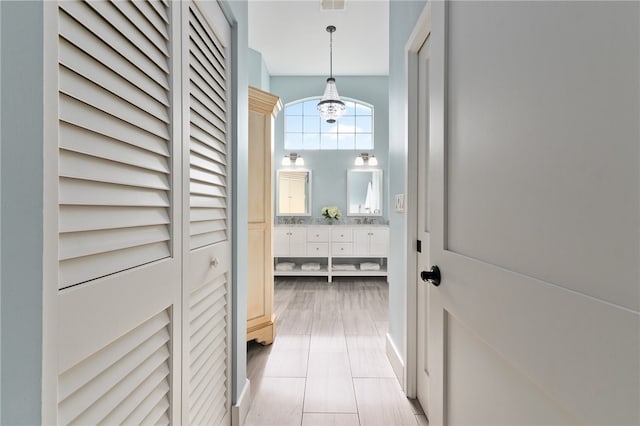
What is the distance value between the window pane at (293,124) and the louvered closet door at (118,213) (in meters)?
4.44

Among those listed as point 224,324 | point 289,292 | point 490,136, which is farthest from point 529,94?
point 289,292

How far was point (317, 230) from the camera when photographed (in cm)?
489

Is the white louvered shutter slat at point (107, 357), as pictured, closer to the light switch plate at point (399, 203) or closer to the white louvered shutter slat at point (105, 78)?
the white louvered shutter slat at point (105, 78)

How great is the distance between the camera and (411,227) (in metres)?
1.88

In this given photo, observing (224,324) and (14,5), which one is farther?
(224,324)

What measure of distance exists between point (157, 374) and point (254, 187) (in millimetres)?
1726

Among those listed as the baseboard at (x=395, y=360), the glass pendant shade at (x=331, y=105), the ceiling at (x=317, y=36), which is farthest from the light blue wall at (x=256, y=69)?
the baseboard at (x=395, y=360)

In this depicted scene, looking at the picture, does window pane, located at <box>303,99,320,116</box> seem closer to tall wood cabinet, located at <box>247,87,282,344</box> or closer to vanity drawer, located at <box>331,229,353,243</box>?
vanity drawer, located at <box>331,229,353,243</box>

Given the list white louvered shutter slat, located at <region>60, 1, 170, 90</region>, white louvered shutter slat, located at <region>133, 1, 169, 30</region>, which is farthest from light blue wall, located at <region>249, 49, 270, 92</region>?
white louvered shutter slat, located at <region>60, 1, 170, 90</region>

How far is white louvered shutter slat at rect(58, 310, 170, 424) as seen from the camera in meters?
0.58

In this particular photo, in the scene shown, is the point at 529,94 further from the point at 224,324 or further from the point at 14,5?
the point at 224,324

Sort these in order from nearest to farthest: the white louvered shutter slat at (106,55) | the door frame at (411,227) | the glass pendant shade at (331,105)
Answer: the white louvered shutter slat at (106,55)
the door frame at (411,227)
the glass pendant shade at (331,105)

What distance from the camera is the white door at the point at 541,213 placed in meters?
0.42

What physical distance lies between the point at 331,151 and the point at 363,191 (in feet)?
2.62
